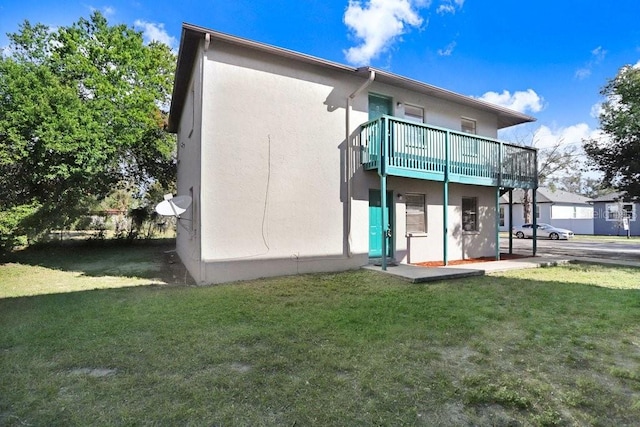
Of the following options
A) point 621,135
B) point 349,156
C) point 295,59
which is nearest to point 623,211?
point 621,135

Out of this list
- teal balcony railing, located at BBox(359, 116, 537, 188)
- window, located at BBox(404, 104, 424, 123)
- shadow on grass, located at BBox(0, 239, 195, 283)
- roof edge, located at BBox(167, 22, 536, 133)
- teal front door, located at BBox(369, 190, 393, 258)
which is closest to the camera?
roof edge, located at BBox(167, 22, 536, 133)

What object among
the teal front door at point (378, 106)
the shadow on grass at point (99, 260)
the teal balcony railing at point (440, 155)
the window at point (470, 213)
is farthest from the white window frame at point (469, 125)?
the shadow on grass at point (99, 260)

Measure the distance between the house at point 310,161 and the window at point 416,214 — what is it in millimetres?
32

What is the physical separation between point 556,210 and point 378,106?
3209 cm

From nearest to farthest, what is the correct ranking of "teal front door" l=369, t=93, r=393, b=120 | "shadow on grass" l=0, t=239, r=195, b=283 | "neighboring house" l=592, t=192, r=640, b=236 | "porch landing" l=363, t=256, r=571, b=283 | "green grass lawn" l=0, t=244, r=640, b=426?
"green grass lawn" l=0, t=244, r=640, b=426, "porch landing" l=363, t=256, r=571, b=283, "shadow on grass" l=0, t=239, r=195, b=283, "teal front door" l=369, t=93, r=393, b=120, "neighboring house" l=592, t=192, r=640, b=236

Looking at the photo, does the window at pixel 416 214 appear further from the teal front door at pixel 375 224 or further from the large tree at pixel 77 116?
the large tree at pixel 77 116

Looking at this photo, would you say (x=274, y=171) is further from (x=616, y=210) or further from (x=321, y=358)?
(x=616, y=210)

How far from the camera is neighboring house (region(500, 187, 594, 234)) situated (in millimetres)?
32094

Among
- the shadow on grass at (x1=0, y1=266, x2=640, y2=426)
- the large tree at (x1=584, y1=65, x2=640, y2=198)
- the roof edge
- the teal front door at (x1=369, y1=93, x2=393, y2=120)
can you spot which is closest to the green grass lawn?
the shadow on grass at (x1=0, y1=266, x2=640, y2=426)

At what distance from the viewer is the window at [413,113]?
1042 centimetres

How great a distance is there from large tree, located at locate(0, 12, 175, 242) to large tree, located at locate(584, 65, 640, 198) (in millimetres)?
18609

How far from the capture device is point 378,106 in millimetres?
9953

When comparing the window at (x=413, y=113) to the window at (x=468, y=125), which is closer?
the window at (x=413, y=113)

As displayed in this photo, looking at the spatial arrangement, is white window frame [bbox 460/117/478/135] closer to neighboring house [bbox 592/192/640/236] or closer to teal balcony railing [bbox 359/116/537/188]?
teal balcony railing [bbox 359/116/537/188]
